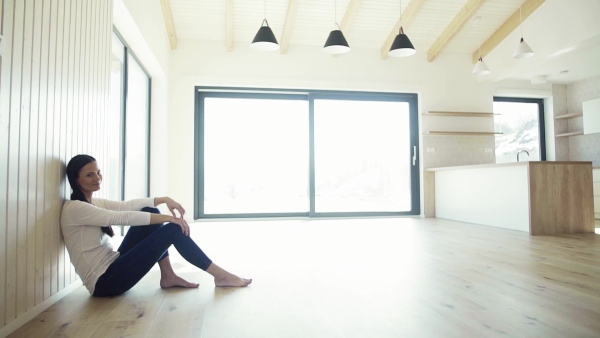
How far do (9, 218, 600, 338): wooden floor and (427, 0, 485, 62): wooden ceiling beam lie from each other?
11.8 ft

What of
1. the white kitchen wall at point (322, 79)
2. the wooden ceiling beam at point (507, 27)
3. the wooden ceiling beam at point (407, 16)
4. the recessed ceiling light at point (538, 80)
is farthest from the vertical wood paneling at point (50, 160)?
the recessed ceiling light at point (538, 80)

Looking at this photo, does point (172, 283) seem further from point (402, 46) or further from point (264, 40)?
point (402, 46)

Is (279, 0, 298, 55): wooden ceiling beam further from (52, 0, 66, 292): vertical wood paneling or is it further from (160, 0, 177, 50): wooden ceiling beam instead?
(52, 0, 66, 292): vertical wood paneling

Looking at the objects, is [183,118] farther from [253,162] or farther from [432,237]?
[432,237]

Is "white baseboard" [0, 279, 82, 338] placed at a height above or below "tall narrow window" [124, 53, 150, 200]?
below

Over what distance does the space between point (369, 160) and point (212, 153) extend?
274 cm

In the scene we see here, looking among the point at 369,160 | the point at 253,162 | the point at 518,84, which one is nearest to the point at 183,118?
the point at 253,162

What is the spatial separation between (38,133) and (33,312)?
816 mm

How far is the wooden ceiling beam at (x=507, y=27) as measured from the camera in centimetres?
549

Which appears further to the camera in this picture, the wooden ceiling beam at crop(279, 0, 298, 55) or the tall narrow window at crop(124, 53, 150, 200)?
the wooden ceiling beam at crop(279, 0, 298, 55)

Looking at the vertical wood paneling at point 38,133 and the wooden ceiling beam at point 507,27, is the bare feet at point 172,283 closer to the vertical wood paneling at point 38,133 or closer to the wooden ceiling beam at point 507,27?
the vertical wood paneling at point 38,133

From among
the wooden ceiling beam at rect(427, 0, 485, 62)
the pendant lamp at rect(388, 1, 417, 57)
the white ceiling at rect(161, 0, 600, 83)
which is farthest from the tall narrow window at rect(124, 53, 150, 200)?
the wooden ceiling beam at rect(427, 0, 485, 62)

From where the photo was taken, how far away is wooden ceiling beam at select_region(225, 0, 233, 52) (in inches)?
204

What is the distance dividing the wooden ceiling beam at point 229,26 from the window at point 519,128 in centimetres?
491
